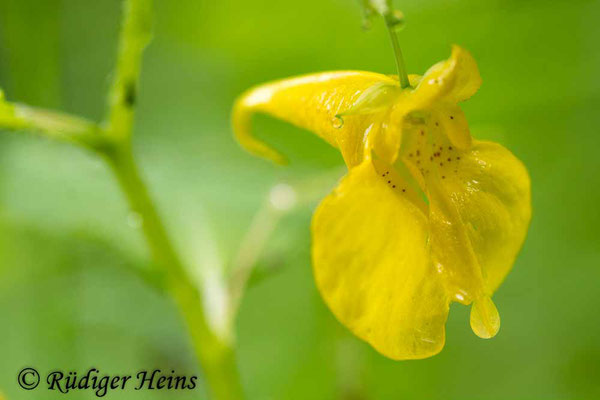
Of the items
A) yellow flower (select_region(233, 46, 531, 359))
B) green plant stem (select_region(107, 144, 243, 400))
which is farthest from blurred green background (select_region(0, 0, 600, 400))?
yellow flower (select_region(233, 46, 531, 359))

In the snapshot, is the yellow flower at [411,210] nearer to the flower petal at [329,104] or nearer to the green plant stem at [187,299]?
the flower petal at [329,104]

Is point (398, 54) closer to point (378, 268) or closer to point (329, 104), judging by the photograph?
point (329, 104)

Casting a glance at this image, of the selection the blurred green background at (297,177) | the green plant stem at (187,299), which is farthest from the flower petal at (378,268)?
the blurred green background at (297,177)

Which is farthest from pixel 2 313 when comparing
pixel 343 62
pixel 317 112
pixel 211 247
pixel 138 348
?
pixel 317 112

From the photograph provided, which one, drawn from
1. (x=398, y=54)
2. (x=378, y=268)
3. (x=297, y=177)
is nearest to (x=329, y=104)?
(x=398, y=54)

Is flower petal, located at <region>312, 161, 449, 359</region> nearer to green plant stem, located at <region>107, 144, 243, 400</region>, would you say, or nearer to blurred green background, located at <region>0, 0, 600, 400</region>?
green plant stem, located at <region>107, 144, 243, 400</region>

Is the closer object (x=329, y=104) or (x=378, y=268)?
(x=378, y=268)

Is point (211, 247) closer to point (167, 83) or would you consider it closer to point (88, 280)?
point (88, 280)
